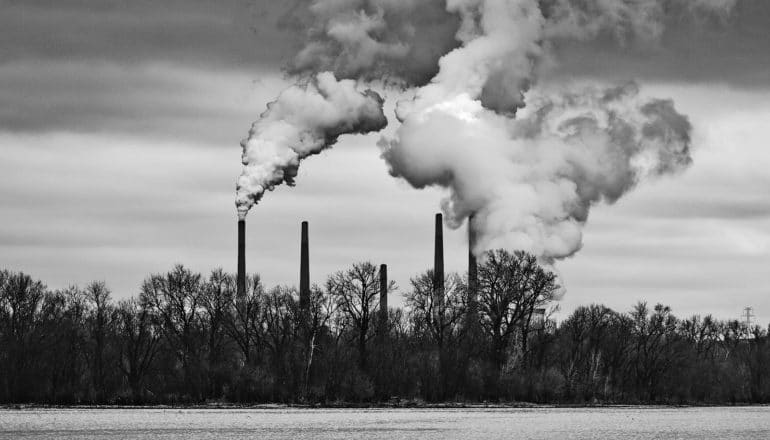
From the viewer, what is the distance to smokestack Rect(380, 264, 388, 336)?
99.2 metres

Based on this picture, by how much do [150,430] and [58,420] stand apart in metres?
10.8

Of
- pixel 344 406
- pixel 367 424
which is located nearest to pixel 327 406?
pixel 344 406

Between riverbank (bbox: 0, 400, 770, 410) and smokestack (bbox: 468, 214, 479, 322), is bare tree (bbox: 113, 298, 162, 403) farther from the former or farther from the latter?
smokestack (bbox: 468, 214, 479, 322)

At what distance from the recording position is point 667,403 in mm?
105188

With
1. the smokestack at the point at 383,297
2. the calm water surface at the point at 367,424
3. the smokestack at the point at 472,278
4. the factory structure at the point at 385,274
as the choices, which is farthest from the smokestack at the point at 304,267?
the calm water surface at the point at 367,424

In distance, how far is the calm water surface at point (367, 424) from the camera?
174 feet

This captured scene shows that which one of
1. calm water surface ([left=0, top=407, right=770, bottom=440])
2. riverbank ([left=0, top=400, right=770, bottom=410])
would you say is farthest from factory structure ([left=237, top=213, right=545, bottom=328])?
calm water surface ([left=0, top=407, right=770, bottom=440])

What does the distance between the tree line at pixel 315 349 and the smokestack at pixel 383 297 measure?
11.5 inches

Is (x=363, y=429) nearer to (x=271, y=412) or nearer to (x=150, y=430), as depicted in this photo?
(x=150, y=430)

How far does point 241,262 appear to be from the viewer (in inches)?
4063

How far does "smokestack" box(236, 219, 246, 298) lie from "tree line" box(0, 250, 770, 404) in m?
0.57

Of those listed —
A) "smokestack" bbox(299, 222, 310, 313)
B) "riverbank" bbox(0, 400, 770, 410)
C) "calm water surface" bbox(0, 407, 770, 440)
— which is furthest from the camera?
"smokestack" bbox(299, 222, 310, 313)

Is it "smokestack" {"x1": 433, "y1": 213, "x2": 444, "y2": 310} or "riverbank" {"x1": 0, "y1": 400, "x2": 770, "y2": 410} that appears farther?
"smokestack" {"x1": 433, "y1": 213, "x2": 444, "y2": 310}

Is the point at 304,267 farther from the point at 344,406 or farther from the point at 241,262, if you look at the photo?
the point at 344,406
